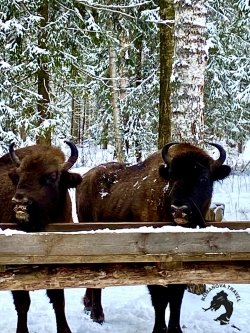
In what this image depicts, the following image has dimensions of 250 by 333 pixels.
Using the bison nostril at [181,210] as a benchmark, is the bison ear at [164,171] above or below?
above

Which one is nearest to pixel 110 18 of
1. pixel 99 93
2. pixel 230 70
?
pixel 99 93

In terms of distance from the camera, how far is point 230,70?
73.2ft

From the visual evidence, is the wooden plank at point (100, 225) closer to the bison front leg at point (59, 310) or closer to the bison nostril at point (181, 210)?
the bison nostril at point (181, 210)

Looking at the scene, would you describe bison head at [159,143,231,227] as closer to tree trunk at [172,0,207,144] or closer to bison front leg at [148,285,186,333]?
bison front leg at [148,285,186,333]

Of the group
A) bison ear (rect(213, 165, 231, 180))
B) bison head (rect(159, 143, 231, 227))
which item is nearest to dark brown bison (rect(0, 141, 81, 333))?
bison head (rect(159, 143, 231, 227))

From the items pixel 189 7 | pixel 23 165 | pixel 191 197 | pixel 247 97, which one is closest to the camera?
pixel 191 197

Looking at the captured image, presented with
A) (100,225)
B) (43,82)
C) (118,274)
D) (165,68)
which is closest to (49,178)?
(100,225)

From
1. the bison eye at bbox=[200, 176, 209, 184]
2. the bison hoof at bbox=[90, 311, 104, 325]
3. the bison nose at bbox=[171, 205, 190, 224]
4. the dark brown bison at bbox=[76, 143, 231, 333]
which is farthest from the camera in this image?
the bison hoof at bbox=[90, 311, 104, 325]

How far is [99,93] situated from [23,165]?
626 inches

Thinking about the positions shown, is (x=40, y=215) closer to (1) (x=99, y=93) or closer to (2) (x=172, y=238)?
(2) (x=172, y=238)

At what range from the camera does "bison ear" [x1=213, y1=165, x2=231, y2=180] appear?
19.7ft

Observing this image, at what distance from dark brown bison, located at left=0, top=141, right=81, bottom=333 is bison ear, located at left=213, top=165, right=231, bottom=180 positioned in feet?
4.68

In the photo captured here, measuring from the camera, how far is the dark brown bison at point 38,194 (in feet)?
18.1

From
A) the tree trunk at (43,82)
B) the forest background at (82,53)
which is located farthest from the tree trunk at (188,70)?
the tree trunk at (43,82)
